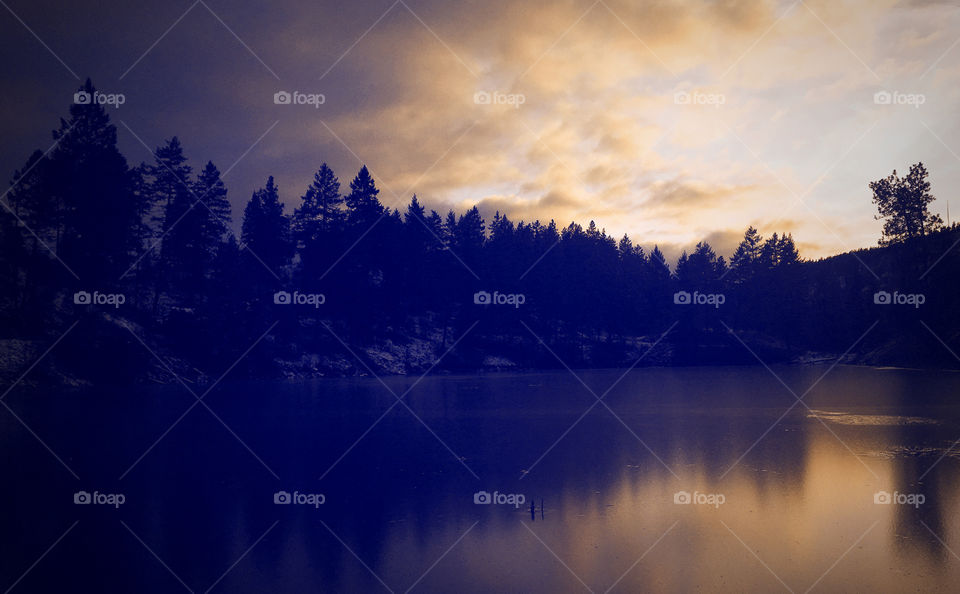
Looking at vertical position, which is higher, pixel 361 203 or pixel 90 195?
pixel 361 203

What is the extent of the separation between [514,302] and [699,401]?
65.0 meters

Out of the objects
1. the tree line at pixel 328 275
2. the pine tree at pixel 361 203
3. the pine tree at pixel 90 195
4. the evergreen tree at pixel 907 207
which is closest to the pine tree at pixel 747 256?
the tree line at pixel 328 275

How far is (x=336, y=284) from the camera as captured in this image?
3563 inches

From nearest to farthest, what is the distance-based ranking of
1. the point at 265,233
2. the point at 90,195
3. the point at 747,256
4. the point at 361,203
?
the point at 90,195 → the point at 265,233 → the point at 361,203 → the point at 747,256

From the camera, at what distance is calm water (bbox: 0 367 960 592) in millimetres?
13188

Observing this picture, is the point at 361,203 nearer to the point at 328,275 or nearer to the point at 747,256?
the point at 328,275

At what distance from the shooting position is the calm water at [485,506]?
43.3 ft

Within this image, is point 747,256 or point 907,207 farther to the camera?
point 747,256

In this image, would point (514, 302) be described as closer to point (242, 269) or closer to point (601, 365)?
point (601, 365)

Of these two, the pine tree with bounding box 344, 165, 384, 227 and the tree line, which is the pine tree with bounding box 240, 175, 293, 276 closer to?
the tree line

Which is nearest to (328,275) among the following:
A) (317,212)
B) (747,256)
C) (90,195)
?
(317,212)

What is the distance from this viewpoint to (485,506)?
18.6 metres

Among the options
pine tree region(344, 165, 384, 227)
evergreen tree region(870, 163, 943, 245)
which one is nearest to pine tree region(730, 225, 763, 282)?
evergreen tree region(870, 163, 943, 245)

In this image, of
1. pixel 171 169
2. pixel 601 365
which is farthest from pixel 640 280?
pixel 171 169
